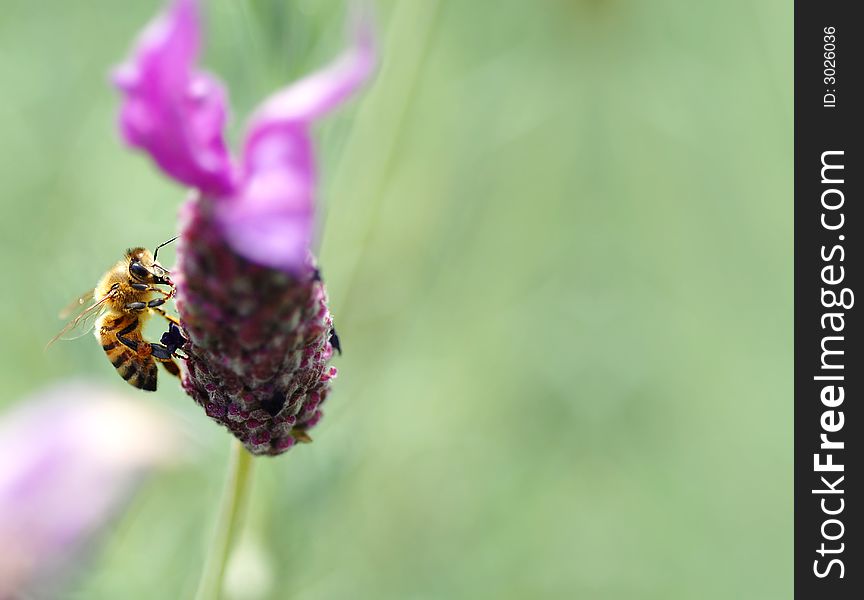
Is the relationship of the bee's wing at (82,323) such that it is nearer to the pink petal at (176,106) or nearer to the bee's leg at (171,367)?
the bee's leg at (171,367)

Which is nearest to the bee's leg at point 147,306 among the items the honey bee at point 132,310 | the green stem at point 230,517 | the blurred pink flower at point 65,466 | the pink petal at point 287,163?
the honey bee at point 132,310

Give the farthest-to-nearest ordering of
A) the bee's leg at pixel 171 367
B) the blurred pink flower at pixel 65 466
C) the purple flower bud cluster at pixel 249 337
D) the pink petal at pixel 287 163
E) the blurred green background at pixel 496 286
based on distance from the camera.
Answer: the blurred green background at pixel 496 286 < the blurred pink flower at pixel 65 466 < the bee's leg at pixel 171 367 < the purple flower bud cluster at pixel 249 337 < the pink petal at pixel 287 163

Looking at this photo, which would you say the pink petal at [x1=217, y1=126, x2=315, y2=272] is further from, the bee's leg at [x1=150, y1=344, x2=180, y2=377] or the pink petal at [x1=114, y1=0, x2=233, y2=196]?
the bee's leg at [x1=150, y1=344, x2=180, y2=377]

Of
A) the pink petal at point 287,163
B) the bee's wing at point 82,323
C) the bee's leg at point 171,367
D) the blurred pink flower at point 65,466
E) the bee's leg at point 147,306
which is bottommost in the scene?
the blurred pink flower at point 65,466

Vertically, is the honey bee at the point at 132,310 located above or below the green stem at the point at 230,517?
above

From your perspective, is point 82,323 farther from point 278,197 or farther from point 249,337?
point 278,197
